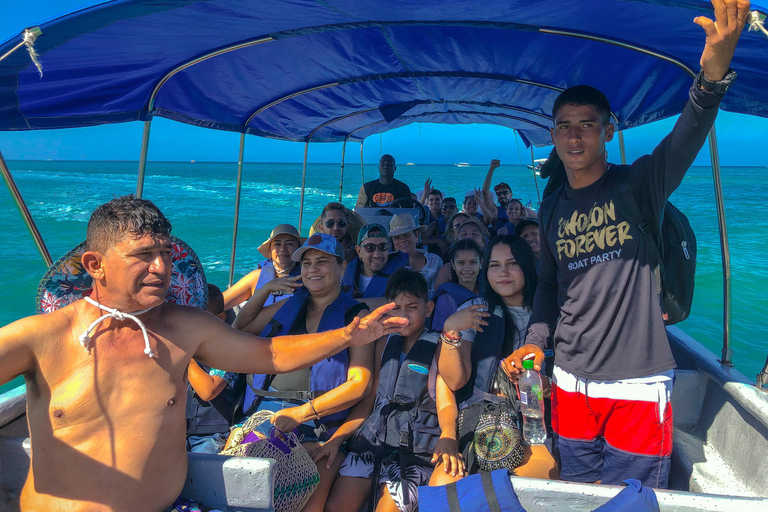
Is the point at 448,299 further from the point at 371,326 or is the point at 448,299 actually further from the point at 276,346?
the point at 276,346

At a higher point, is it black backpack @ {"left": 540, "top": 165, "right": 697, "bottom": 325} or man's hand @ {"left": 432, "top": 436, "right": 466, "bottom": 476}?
black backpack @ {"left": 540, "top": 165, "right": 697, "bottom": 325}

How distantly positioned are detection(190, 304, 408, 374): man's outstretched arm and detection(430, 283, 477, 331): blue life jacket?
1034 millimetres

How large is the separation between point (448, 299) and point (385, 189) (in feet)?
14.5

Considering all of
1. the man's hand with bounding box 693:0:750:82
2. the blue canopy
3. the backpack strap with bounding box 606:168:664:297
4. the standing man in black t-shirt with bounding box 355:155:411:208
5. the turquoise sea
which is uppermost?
the blue canopy

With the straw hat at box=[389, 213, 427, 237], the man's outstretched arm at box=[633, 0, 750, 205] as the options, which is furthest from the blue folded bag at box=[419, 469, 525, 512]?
the straw hat at box=[389, 213, 427, 237]

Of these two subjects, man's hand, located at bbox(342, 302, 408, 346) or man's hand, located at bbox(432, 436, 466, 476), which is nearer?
man's hand, located at bbox(342, 302, 408, 346)

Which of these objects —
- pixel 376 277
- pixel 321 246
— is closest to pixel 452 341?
pixel 321 246

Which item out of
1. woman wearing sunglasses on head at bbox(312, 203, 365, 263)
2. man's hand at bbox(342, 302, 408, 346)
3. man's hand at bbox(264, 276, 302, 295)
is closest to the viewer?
man's hand at bbox(342, 302, 408, 346)

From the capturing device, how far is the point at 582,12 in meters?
2.34

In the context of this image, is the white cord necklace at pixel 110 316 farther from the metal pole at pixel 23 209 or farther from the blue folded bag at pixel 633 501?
the blue folded bag at pixel 633 501

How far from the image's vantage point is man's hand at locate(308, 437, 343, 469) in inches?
99.5

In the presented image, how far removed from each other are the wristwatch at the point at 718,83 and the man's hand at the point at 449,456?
1799 millimetres

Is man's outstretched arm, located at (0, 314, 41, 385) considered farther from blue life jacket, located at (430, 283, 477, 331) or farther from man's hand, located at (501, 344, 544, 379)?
blue life jacket, located at (430, 283, 477, 331)

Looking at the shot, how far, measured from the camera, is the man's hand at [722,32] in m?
1.42
